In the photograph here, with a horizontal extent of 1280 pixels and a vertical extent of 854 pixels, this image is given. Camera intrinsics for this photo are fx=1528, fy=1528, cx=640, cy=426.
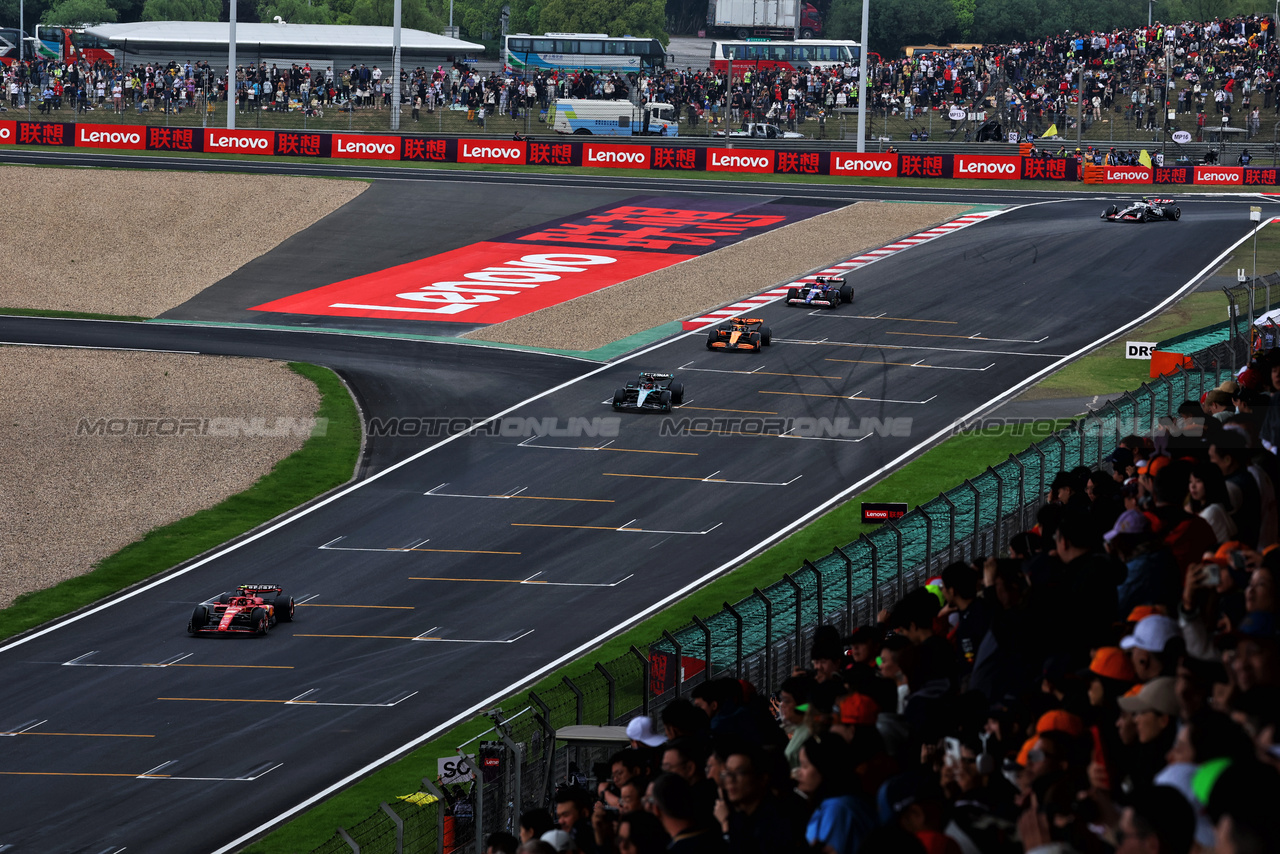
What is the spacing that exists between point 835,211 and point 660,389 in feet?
74.6

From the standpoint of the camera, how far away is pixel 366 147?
6562 cm

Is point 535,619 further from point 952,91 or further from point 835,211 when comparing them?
point 952,91

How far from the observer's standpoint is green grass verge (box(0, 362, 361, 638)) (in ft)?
83.5

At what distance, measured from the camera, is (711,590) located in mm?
24891

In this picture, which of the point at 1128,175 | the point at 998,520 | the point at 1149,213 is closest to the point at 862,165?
the point at 1128,175

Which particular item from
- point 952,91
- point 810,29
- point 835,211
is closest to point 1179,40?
point 952,91

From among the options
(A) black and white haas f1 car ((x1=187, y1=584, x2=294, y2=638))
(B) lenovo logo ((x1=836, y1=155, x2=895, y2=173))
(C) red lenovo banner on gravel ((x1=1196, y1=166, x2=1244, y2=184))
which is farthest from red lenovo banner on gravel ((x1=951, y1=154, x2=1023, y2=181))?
(A) black and white haas f1 car ((x1=187, y1=584, x2=294, y2=638))

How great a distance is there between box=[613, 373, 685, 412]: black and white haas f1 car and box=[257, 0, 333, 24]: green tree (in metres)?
102

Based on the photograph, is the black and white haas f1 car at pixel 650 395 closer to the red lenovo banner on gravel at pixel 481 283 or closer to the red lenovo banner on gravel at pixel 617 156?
the red lenovo banner on gravel at pixel 481 283

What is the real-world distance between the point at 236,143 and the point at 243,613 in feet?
150

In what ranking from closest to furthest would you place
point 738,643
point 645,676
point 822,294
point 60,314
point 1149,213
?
point 645,676 → point 738,643 → point 822,294 → point 60,314 → point 1149,213

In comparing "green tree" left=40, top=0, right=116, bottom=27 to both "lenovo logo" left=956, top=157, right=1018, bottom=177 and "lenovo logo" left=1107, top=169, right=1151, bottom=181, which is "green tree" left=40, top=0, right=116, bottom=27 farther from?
"lenovo logo" left=1107, top=169, right=1151, bottom=181

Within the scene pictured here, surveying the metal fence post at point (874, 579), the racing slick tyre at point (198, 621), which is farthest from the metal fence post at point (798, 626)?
the racing slick tyre at point (198, 621)

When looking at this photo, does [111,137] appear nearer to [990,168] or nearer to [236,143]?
[236,143]
